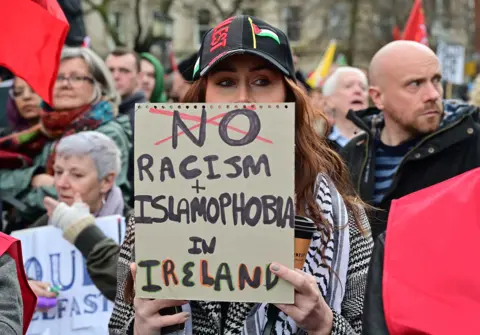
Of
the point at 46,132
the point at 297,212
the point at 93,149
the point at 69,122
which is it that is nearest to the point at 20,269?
the point at 297,212

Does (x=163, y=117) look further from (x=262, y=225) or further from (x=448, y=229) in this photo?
(x=448, y=229)

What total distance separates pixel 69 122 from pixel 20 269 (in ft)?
8.45

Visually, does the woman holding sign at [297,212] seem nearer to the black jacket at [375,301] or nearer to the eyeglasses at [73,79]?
the black jacket at [375,301]

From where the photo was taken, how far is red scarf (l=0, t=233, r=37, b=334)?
7.31ft

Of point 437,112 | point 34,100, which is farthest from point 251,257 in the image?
point 34,100

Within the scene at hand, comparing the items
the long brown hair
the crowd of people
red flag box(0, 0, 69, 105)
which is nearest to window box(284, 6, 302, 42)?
the crowd of people

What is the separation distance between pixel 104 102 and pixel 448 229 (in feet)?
11.4

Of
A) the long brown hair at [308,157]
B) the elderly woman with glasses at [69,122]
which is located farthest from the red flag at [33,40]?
the elderly woman with glasses at [69,122]

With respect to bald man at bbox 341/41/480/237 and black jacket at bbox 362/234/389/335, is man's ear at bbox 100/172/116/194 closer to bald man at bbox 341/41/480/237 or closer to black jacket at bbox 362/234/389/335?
bald man at bbox 341/41/480/237

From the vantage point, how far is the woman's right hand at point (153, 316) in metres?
2.09

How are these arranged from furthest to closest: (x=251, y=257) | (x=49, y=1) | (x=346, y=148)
Result: (x=346, y=148) < (x=49, y=1) < (x=251, y=257)

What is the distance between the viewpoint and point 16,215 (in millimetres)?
4629

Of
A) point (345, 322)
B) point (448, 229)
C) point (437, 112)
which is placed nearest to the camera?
point (448, 229)

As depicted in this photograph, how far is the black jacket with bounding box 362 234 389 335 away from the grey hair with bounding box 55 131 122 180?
2.47 m
